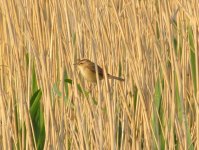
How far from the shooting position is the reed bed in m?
2.40

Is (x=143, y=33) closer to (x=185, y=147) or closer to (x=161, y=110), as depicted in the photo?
(x=161, y=110)

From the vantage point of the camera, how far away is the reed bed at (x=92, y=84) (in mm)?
2402

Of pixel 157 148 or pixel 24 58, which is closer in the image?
pixel 157 148

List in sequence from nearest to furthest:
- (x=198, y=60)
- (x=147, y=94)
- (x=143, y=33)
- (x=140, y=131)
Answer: (x=198, y=60)
(x=147, y=94)
(x=140, y=131)
(x=143, y=33)

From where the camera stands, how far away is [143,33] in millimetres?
2930

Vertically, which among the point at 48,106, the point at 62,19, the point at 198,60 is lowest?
the point at 48,106

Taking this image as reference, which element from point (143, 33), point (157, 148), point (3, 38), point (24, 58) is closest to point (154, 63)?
point (143, 33)

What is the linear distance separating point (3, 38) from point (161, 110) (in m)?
0.92

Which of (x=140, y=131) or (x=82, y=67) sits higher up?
(x=82, y=67)

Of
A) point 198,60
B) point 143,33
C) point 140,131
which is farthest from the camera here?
point 143,33

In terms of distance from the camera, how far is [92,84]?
2908mm

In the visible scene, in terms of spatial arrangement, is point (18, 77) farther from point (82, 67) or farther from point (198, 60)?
point (198, 60)

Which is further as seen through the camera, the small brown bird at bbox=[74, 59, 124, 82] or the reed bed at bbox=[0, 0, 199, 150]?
the small brown bird at bbox=[74, 59, 124, 82]

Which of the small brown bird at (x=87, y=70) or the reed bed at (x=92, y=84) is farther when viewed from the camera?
the small brown bird at (x=87, y=70)
